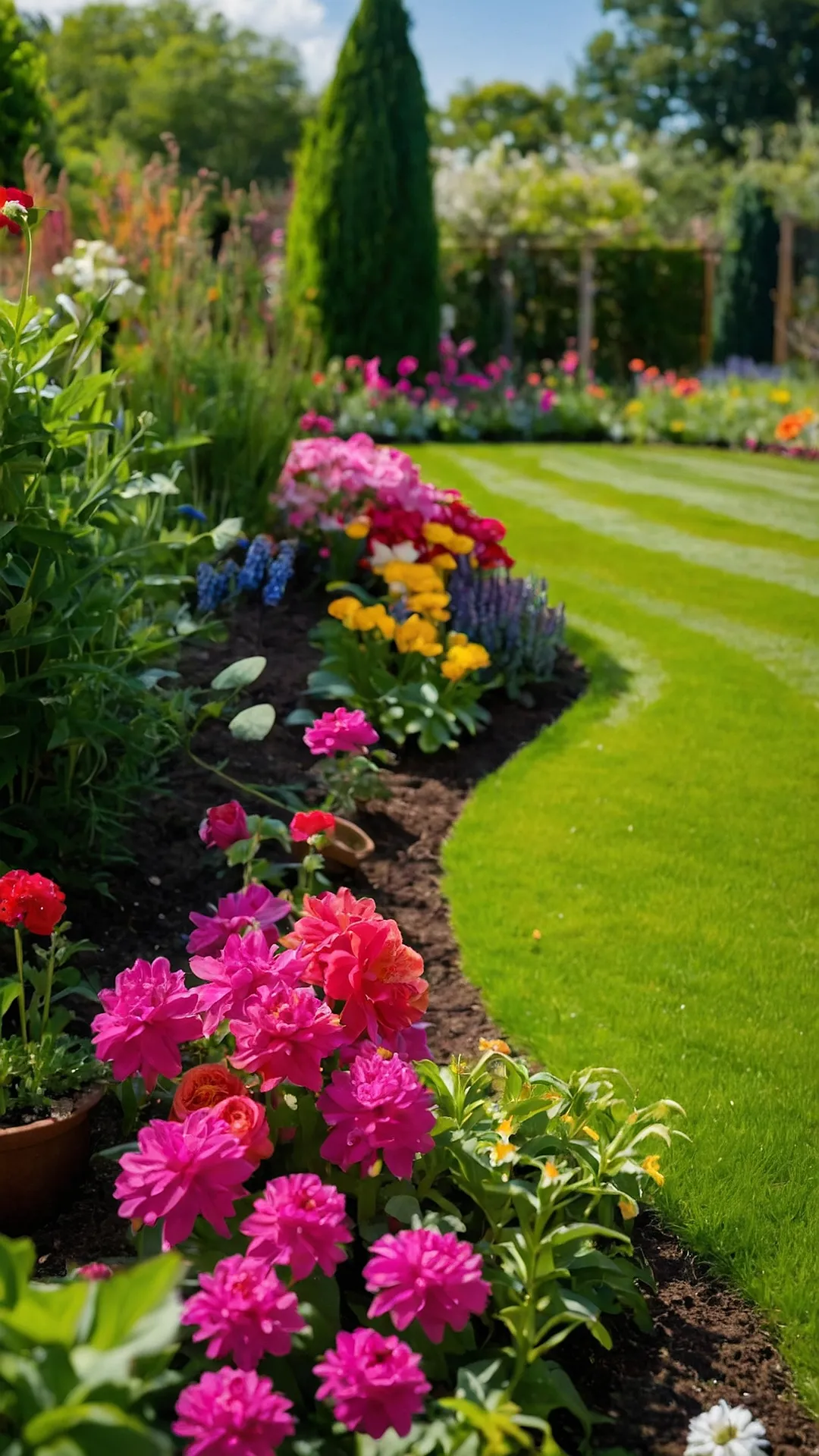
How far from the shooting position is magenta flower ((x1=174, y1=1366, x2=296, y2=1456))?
1.18 m

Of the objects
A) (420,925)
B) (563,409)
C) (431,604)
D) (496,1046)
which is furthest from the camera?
(563,409)

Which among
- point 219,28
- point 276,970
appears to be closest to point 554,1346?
point 276,970

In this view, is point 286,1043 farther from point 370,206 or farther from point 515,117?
point 515,117

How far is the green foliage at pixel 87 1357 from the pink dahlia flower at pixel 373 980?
67cm

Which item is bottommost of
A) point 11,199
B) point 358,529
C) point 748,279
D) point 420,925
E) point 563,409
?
point 420,925

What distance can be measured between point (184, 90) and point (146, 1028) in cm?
4369

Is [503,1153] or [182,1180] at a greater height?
[182,1180]

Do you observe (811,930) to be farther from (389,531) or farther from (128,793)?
(389,531)

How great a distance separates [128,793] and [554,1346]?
1.74m

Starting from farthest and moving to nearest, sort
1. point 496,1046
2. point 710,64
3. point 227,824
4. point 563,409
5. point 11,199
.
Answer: point 710,64
point 563,409
point 227,824
point 11,199
point 496,1046

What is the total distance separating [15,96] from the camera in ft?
27.7

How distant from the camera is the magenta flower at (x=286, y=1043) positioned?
1.60 m

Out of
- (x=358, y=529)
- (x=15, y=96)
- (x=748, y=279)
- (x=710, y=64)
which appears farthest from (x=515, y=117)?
(x=358, y=529)

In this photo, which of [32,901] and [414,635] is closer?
[32,901]
